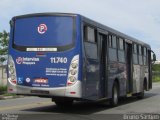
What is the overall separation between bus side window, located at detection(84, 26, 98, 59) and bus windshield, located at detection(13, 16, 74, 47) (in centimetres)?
70

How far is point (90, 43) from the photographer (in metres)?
15.6

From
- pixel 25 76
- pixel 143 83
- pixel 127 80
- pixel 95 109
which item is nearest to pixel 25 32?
pixel 25 76

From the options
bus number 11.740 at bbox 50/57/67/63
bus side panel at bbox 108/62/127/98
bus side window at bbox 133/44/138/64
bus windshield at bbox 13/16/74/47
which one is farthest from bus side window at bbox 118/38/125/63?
bus number 11.740 at bbox 50/57/67/63

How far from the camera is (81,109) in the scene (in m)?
17.1

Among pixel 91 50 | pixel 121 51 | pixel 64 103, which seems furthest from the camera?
pixel 121 51

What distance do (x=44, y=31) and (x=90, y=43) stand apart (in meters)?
1.65

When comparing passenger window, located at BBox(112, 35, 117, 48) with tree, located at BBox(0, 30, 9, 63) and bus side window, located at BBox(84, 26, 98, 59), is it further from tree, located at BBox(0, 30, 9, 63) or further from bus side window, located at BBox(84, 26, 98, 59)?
tree, located at BBox(0, 30, 9, 63)

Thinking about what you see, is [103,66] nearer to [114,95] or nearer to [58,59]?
[114,95]

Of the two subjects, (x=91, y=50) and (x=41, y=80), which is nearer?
(x=41, y=80)

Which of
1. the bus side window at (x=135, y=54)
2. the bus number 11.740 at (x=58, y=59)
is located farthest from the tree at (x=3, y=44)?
the bus number 11.740 at (x=58, y=59)

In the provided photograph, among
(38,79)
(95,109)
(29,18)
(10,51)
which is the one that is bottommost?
(95,109)

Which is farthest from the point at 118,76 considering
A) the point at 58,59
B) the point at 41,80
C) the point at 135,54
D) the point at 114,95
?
the point at 41,80

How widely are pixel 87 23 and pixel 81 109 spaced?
3.56m

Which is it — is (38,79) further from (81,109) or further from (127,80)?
(127,80)
